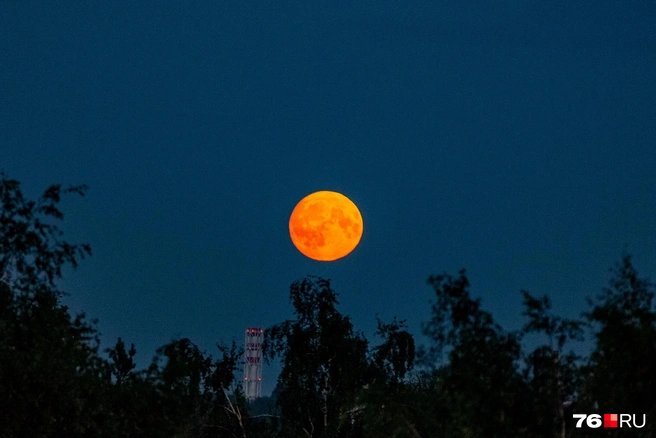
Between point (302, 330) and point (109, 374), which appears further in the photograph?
point (302, 330)

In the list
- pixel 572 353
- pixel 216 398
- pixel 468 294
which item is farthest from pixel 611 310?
pixel 216 398

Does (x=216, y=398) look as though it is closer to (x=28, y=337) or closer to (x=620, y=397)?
(x=28, y=337)

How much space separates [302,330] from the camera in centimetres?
3747

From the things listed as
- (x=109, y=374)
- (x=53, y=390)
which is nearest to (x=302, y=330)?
(x=109, y=374)

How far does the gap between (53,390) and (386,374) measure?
20.1 meters

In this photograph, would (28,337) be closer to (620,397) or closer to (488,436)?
(488,436)

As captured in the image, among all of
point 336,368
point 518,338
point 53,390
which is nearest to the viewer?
point 53,390

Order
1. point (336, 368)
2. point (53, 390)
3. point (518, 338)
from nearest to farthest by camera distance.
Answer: point (53, 390) → point (518, 338) → point (336, 368)

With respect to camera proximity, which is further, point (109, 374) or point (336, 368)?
point (336, 368)

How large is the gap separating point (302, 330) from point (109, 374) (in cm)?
1691

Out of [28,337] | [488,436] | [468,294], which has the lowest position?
[488,436]

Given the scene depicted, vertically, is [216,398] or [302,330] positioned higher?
[302,330]

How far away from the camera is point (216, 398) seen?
1471 inches

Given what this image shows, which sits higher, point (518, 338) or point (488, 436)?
point (518, 338)
